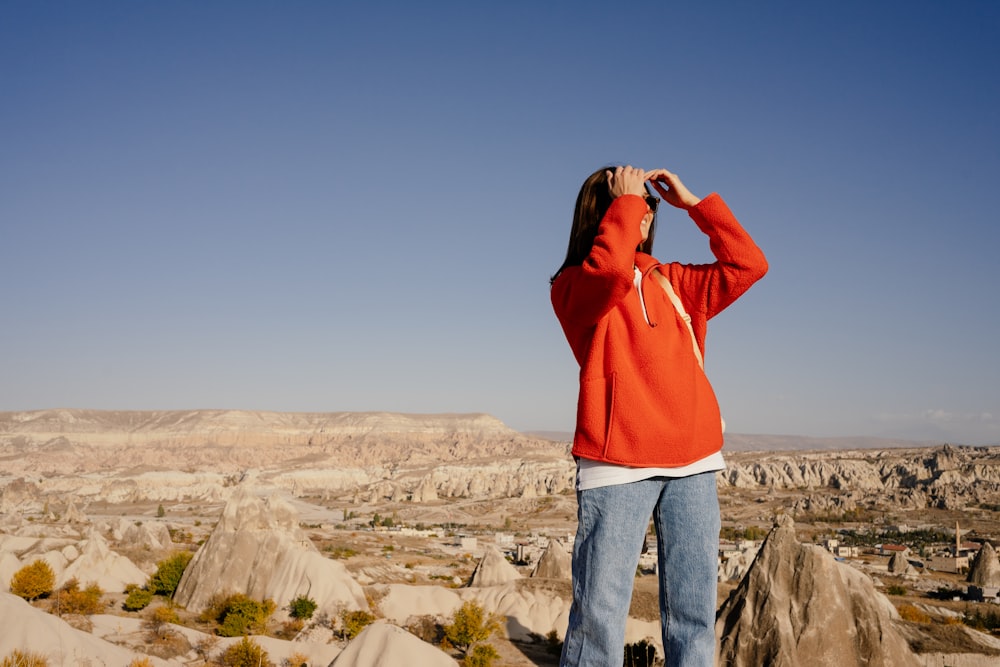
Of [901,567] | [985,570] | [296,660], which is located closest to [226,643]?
[296,660]

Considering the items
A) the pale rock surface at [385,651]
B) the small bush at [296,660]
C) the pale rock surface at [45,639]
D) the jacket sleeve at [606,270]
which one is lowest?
the small bush at [296,660]

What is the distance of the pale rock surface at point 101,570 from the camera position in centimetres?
1792

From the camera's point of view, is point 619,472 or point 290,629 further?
point 290,629

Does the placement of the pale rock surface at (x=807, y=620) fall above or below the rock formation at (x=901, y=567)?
above

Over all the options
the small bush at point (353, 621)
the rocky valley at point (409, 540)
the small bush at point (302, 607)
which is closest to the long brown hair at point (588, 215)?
the rocky valley at point (409, 540)

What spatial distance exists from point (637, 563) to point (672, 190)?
132 centimetres

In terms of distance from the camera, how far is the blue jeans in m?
2.39

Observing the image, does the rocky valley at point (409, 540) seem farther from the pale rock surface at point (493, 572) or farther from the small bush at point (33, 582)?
the small bush at point (33, 582)

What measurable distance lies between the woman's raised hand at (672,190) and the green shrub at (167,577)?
1773 cm

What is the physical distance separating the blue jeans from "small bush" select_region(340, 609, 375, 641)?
13.6m

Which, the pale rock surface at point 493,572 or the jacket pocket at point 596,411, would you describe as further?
the pale rock surface at point 493,572

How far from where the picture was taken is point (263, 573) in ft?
57.0

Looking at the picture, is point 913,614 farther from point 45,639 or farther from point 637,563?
point 637,563

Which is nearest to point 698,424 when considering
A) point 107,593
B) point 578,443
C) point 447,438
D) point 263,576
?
point 578,443
